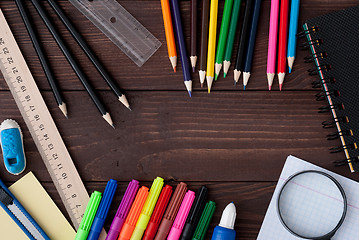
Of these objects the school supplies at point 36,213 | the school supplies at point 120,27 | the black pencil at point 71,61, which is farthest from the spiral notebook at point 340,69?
the school supplies at point 36,213

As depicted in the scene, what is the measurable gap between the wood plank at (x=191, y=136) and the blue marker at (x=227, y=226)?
0.26 feet

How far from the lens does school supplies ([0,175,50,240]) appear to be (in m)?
0.89

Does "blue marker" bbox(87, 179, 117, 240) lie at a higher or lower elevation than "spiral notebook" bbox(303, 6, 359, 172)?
lower

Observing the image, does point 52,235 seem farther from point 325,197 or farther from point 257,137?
point 325,197

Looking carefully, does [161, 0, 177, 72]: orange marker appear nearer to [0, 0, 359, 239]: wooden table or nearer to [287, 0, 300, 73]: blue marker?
[0, 0, 359, 239]: wooden table

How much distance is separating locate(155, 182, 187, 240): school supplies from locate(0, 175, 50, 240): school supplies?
0.82 feet

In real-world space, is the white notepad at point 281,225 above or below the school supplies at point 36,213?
above

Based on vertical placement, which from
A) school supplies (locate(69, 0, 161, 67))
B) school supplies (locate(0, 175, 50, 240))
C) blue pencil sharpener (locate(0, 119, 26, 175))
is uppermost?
school supplies (locate(69, 0, 161, 67))

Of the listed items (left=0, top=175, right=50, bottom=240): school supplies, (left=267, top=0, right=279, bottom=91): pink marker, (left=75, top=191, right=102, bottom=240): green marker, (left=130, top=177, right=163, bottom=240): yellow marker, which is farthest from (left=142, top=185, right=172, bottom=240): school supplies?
(left=267, top=0, right=279, bottom=91): pink marker

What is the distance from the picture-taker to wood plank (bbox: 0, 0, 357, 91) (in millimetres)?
925

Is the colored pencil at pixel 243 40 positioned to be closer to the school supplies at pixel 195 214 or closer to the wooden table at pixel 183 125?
the wooden table at pixel 183 125

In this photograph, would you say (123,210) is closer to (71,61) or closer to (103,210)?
(103,210)

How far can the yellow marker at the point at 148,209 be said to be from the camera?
34.5 inches

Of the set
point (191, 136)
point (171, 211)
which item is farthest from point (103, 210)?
point (191, 136)
